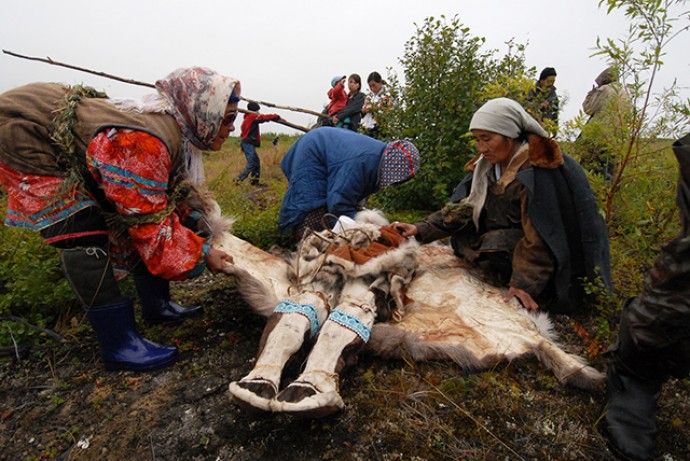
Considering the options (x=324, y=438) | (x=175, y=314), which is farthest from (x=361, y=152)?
(x=324, y=438)

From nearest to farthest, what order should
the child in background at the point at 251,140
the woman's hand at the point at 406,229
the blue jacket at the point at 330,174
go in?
the woman's hand at the point at 406,229 → the blue jacket at the point at 330,174 → the child in background at the point at 251,140

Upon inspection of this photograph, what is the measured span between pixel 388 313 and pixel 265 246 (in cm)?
184

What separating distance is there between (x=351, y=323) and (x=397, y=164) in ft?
6.74

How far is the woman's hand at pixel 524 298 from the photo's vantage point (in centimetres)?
247

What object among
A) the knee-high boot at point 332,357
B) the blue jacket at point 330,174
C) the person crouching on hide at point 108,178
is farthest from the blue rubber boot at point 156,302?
the blue jacket at point 330,174

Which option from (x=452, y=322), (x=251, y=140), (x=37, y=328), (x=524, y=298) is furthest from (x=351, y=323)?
(x=251, y=140)

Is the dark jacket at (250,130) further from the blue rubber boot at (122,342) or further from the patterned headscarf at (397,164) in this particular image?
the blue rubber boot at (122,342)

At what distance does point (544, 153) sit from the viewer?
2.52 metres

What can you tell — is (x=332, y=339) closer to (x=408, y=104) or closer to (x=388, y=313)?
(x=388, y=313)

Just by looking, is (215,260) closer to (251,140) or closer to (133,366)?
(133,366)

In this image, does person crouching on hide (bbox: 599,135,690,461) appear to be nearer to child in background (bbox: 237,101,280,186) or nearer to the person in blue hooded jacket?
the person in blue hooded jacket

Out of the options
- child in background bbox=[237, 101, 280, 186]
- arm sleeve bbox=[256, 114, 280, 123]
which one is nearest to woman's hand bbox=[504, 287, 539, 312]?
arm sleeve bbox=[256, 114, 280, 123]

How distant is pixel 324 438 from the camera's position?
5.49 feet

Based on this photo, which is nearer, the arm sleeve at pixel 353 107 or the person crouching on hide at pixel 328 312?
the person crouching on hide at pixel 328 312
